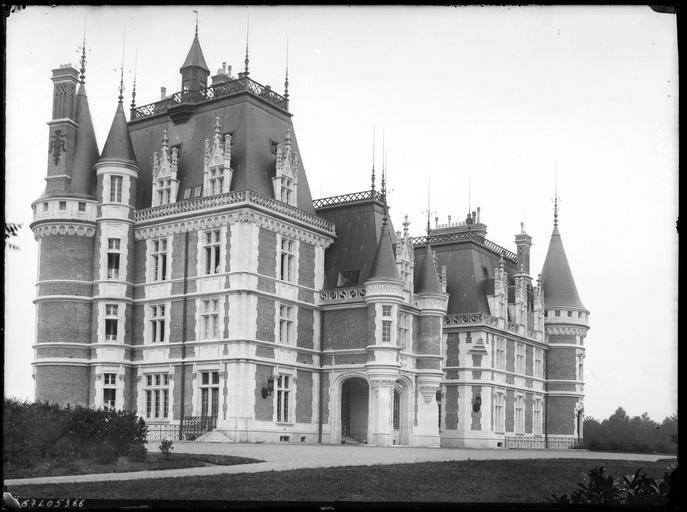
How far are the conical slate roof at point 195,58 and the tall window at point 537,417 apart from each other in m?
25.5

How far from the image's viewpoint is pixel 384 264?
3672 cm

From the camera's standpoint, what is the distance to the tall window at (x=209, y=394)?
33.6m

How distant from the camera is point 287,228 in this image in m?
36.2

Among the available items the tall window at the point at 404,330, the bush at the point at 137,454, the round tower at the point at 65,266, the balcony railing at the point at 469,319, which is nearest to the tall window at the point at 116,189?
the round tower at the point at 65,266

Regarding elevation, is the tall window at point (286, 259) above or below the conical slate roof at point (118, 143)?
below

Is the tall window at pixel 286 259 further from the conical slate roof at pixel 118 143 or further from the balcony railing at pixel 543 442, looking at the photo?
the balcony railing at pixel 543 442

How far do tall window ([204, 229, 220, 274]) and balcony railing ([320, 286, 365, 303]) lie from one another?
17.2ft

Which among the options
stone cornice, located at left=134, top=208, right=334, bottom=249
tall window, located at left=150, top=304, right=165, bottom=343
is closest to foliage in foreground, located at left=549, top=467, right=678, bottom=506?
stone cornice, located at left=134, top=208, right=334, bottom=249

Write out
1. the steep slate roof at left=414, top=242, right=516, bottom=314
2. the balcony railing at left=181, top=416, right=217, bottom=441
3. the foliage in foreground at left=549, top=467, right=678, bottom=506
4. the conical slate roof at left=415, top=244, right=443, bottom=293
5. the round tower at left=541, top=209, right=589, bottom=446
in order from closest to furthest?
the foliage in foreground at left=549, top=467, right=678, bottom=506
the balcony railing at left=181, top=416, right=217, bottom=441
the conical slate roof at left=415, top=244, right=443, bottom=293
the steep slate roof at left=414, top=242, right=516, bottom=314
the round tower at left=541, top=209, right=589, bottom=446

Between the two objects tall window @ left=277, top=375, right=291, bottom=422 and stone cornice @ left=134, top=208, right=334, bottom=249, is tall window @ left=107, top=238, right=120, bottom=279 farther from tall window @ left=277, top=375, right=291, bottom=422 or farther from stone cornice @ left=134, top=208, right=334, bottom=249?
tall window @ left=277, top=375, right=291, bottom=422

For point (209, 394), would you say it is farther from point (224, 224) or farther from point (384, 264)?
point (384, 264)

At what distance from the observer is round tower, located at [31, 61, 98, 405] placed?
3509cm

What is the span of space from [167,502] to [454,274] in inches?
1433

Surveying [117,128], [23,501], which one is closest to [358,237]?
[117,128]
